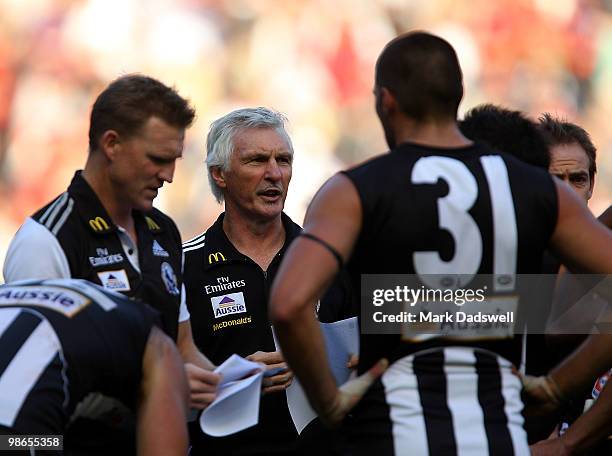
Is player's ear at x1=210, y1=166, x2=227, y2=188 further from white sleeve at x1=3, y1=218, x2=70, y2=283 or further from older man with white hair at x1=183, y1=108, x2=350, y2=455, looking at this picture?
white sleeve at x1=3, y1=218, x2=70, y2=283

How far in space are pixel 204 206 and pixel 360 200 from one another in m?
6.78

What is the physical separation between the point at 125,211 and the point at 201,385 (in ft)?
2.10

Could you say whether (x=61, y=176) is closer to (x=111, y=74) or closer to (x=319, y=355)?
(x=111, y=74)

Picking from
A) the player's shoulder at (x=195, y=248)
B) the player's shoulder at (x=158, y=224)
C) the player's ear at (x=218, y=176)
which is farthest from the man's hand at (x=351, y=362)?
the player's ear at (x=218, y=176)

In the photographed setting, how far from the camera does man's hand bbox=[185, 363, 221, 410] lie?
122 inches

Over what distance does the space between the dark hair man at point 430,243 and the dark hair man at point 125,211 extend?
0.83 meters

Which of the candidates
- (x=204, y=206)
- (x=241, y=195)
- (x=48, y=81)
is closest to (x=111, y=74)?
(x=48, y=81)

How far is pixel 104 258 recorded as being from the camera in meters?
3.13

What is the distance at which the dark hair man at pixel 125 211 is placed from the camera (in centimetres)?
308

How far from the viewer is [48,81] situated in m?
9.33

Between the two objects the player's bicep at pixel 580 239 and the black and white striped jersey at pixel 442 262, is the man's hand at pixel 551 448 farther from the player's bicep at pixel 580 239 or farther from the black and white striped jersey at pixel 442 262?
the player's bicep at pixel 580 239

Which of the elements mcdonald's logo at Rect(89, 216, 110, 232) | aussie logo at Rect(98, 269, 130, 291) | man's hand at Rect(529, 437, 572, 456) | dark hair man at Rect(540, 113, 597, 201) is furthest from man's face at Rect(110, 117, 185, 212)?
dark hair man at Rect(540, 113, 597, 201)

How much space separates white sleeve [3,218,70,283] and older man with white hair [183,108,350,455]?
933 mm

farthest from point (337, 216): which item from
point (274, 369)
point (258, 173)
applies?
point (258, 173)
